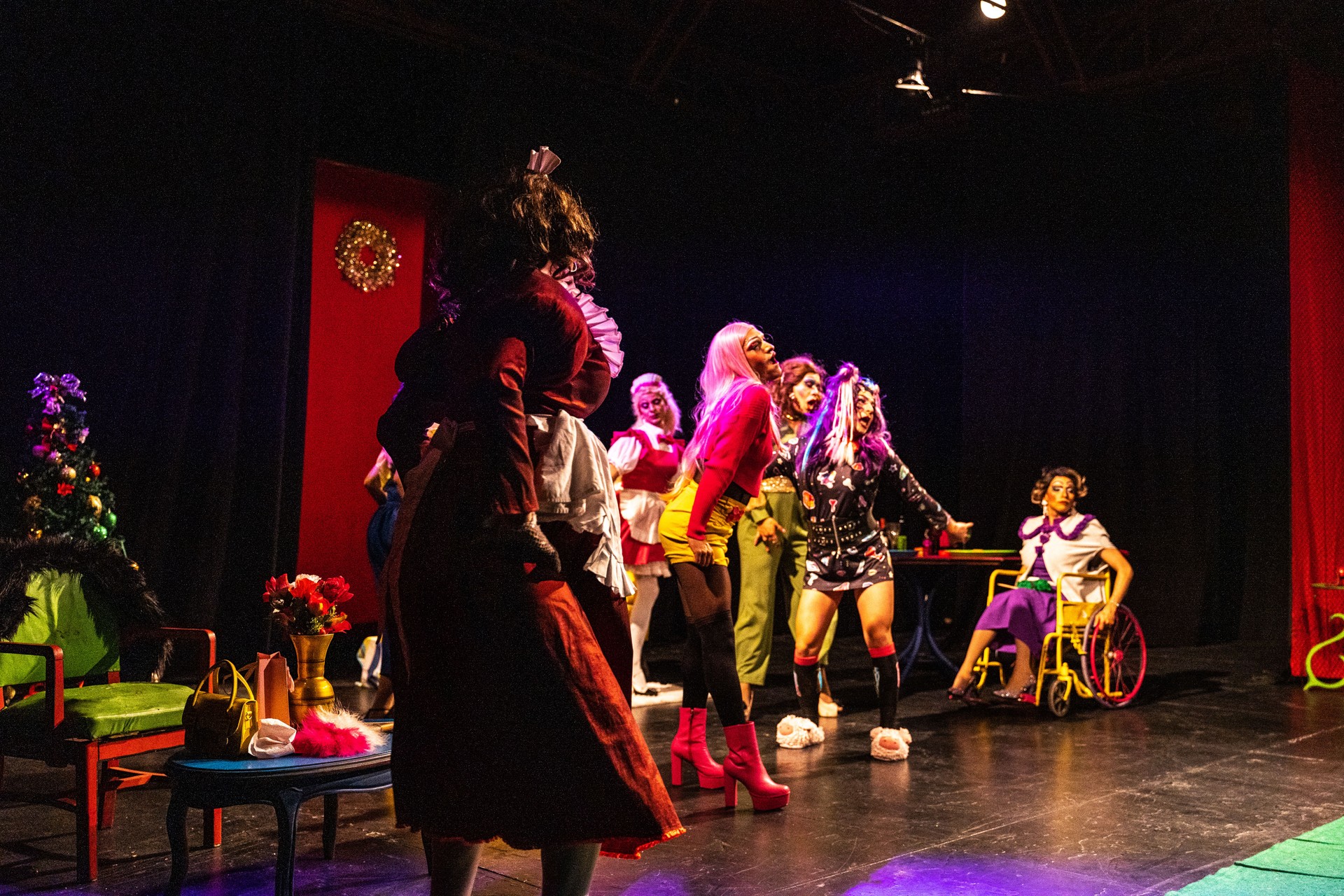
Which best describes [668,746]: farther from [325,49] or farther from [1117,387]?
[1117,387]

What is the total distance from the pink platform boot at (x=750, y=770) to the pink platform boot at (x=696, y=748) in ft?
0.57

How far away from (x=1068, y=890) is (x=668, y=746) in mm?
2225

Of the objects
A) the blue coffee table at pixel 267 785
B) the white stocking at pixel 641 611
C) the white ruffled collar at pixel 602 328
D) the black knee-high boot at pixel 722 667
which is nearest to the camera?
the white ruffled collar at pixel 602 328

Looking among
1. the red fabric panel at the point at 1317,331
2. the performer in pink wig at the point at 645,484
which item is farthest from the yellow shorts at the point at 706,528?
the red fabric panel at the point at 1317,331

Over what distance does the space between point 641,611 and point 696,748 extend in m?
2.45

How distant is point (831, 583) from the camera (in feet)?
15.7

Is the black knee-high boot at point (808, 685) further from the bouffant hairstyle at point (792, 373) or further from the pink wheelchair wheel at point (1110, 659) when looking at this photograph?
the pink wheelchair wheel at point (1110, 659)

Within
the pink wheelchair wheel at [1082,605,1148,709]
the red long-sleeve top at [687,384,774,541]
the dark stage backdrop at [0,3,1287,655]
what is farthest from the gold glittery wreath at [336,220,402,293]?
the pink wheelchair wheel at [1082,605,1148,709]

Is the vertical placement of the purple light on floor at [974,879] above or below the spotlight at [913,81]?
below

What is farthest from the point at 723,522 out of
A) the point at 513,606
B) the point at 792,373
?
the point at 513,606

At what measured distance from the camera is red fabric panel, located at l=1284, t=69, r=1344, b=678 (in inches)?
285

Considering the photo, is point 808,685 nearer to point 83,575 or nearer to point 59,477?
point 83,575

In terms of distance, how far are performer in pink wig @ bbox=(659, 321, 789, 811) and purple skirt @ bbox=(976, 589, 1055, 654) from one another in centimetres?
257

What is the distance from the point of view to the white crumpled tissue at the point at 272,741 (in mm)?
2699
